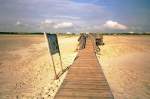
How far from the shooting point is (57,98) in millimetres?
7113

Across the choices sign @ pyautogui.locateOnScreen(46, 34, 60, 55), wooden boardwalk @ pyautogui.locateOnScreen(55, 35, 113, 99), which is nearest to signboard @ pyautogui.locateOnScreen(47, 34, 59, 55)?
sign @ pyautogui.locateOnScreen(46, 34, 60, 55)

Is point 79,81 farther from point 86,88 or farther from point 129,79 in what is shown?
point 129,79

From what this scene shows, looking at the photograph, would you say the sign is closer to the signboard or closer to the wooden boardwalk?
the signboard

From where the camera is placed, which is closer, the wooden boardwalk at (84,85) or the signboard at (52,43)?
the wooden boardwalk at (84,85)

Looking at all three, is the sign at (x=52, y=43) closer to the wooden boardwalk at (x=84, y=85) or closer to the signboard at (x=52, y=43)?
the signboard at (x=52, y=43)

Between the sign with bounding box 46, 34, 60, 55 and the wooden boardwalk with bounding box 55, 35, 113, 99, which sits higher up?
the sign with bounding box 46, 34, 60, 55

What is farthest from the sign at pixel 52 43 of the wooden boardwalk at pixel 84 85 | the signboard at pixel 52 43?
the wooden boardwalk at pixel 84 85

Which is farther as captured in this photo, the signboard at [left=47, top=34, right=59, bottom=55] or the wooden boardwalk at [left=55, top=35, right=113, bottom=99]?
the signboard at [left=47, top=34, right=59, bottom=55]

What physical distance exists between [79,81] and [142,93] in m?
2.65

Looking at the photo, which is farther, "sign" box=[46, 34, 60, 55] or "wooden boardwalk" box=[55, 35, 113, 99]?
"sign" box=[46, 34, 60, 55]

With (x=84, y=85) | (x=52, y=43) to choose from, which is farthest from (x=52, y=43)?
(x=84, y=85)

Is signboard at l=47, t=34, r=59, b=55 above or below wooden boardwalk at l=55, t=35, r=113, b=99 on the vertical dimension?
above

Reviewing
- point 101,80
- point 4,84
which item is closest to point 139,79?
point 101,80

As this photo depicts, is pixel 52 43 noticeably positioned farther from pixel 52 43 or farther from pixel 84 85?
pixel 84 85
